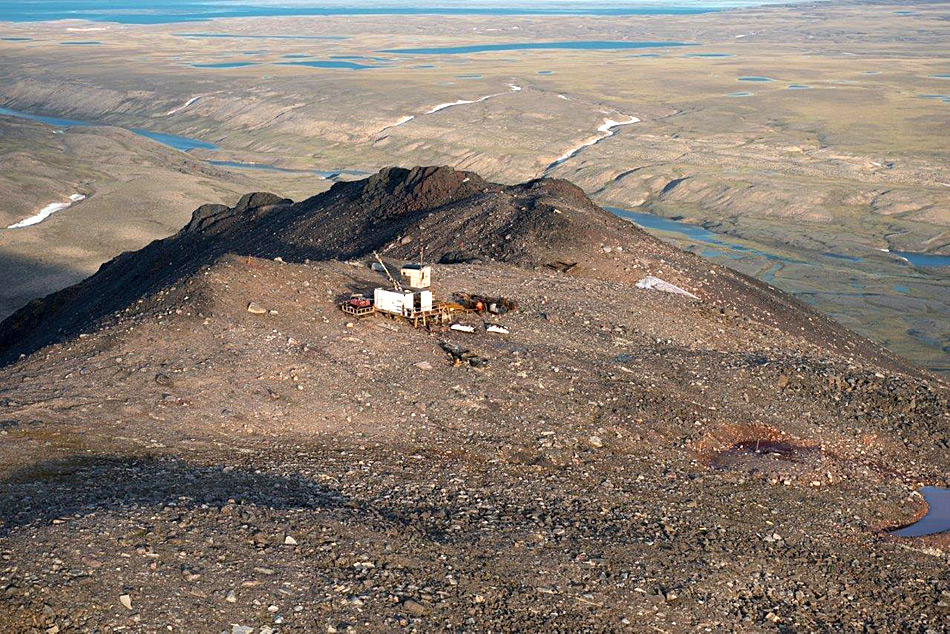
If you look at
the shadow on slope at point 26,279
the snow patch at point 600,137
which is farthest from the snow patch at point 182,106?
the shadow on slope at point 26,279

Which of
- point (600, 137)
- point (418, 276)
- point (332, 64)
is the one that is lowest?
point (600, 137)

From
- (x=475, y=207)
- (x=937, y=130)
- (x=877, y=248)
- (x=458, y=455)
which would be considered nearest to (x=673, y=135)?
(x=937, y=130)

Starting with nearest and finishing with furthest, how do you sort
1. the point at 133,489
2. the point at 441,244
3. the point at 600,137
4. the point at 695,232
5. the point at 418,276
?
the point at 133,489 < the point at 418,276 < the point at 441,244 < the point at 695,232 < the point at 600,137

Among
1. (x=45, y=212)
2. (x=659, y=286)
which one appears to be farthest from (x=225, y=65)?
(x=659, y=286)

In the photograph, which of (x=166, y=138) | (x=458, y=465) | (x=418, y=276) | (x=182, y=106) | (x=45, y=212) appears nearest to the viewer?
(x=458, y=465)

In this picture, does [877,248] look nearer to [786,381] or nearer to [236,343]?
[786,381]

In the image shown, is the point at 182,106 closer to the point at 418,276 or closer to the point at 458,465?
the point at 418,276

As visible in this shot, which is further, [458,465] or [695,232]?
[695,232]

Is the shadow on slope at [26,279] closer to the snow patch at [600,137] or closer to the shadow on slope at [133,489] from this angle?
the shadow on slope at [133,489]
